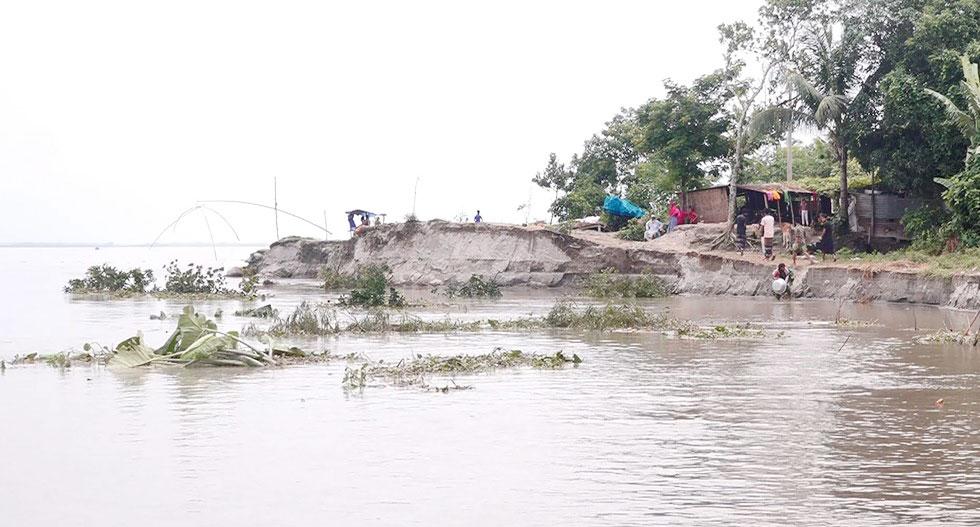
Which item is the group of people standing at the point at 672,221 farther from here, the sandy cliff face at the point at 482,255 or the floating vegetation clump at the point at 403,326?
the floating vegetation clump at the point at 403,326

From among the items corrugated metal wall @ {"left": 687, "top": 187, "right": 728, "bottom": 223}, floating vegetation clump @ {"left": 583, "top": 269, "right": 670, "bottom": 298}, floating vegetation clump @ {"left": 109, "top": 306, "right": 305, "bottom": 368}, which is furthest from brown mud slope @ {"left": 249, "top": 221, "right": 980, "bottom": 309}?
floating vegetation clump @ {"left": 109, "top": 306, "right": 305, "bottom": 368}

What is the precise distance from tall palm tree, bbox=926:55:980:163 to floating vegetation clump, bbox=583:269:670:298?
897cm

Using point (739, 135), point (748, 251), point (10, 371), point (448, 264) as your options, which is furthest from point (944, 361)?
point (448, 264)

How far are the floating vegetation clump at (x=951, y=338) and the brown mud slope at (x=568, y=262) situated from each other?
7408 mm

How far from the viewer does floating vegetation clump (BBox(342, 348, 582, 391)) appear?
12789 millimetres

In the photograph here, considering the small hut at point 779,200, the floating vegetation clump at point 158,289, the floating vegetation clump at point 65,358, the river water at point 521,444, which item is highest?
the small hut at point 779,200

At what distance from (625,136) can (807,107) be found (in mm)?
13349

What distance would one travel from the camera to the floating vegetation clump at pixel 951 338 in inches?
643

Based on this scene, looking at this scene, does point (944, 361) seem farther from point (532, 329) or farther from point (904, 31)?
point (904, 31)

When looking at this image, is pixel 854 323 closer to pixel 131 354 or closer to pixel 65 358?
pixel 131 354

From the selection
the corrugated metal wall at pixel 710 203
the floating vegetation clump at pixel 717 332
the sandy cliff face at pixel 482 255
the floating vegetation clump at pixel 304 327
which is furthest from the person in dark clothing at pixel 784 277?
the floating vegetation clump at pixel 304 327

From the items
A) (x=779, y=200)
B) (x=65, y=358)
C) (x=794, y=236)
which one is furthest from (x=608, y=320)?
(x=779, y=200)

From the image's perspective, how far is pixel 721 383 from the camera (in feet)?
41.8

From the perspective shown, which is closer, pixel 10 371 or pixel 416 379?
pixel 416 379
